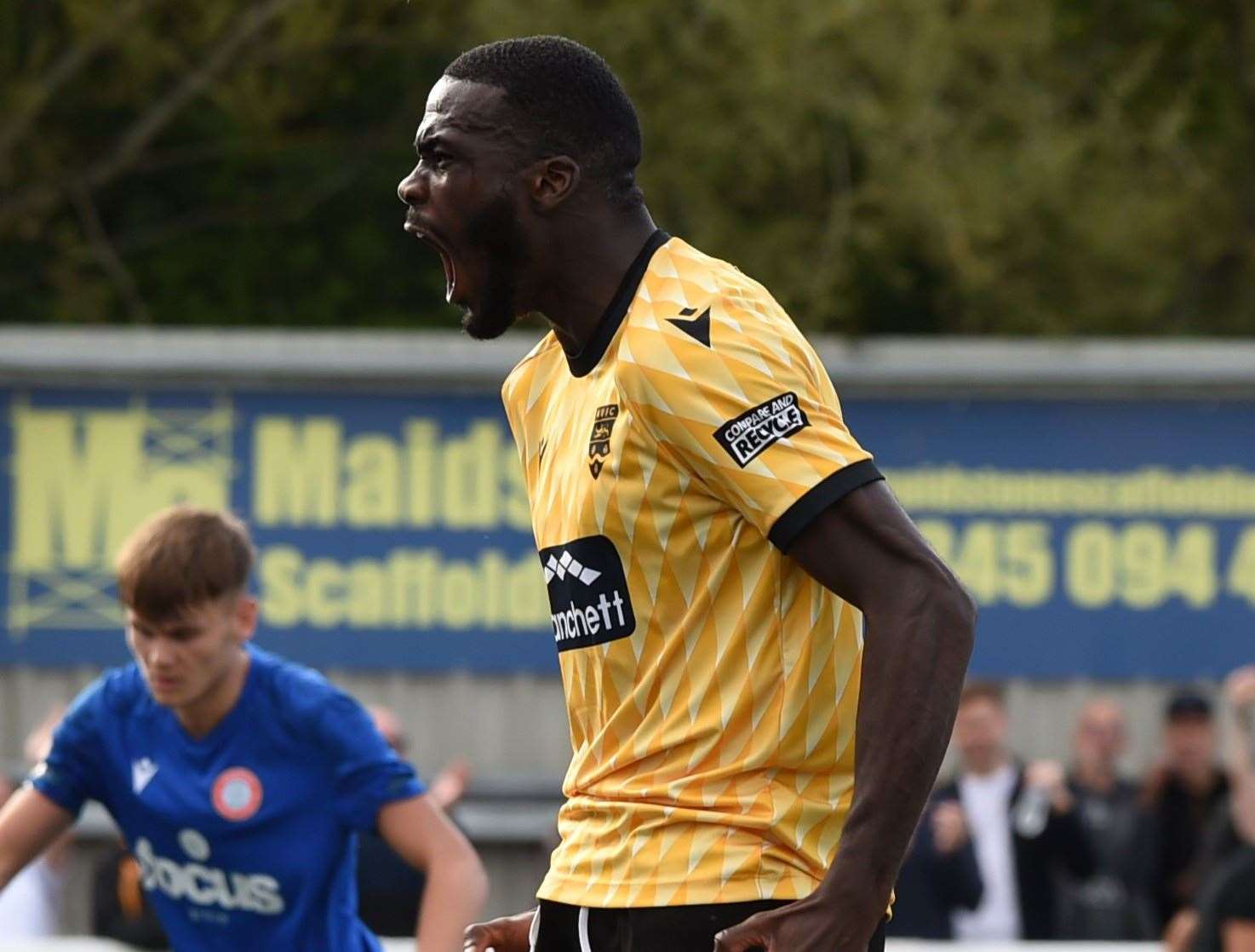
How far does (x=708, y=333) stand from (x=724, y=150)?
489 inches

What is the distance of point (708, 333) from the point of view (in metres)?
2.49

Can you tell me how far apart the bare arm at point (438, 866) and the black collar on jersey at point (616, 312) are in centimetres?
145

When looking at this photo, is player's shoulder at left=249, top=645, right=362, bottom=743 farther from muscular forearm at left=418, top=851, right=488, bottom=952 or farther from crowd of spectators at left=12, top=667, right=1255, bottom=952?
crowd of spectators at left=12, top=667, right=1255, bottom=952

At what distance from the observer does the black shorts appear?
254cm

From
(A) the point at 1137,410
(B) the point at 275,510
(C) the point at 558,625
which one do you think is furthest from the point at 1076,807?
(C) the point at 558,625

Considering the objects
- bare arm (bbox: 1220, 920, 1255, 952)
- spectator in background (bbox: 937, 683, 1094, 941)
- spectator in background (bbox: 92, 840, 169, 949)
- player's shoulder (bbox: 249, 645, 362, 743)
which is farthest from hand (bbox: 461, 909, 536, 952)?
spectator in background (bbox: 937, 683, 1094, 941)

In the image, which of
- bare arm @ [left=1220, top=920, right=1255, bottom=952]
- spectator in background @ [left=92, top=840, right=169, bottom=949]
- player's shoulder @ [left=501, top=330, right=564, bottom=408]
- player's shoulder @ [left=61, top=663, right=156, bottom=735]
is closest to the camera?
player's shoulder @ [left=501, top=330, right=564, bottom=408]

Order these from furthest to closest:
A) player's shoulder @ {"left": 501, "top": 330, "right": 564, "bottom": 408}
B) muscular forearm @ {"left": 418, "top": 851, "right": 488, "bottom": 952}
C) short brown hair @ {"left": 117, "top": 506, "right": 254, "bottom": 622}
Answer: short brown hair @ {"left": 117, "top": 506, "right": 254, "bottom": 622} → muscular forearm @ {"left": 418, "top": 851, "right": 488, "bottom": 952} → player's shoulder @ {"left": 501, "top": 330, "right": 564, "bottom": 408}

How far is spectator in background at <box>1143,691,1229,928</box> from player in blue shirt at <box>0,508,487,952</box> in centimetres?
462

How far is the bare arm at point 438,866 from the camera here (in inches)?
153

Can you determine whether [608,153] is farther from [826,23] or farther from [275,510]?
[826,23]

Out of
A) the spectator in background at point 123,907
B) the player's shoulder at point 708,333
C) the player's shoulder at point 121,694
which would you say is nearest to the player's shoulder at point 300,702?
the player's shoulder at point 121,694

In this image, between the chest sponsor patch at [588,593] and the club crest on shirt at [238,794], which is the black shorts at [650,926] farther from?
the club crest on shirt at [238,794]

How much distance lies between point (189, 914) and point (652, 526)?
1974 mm
